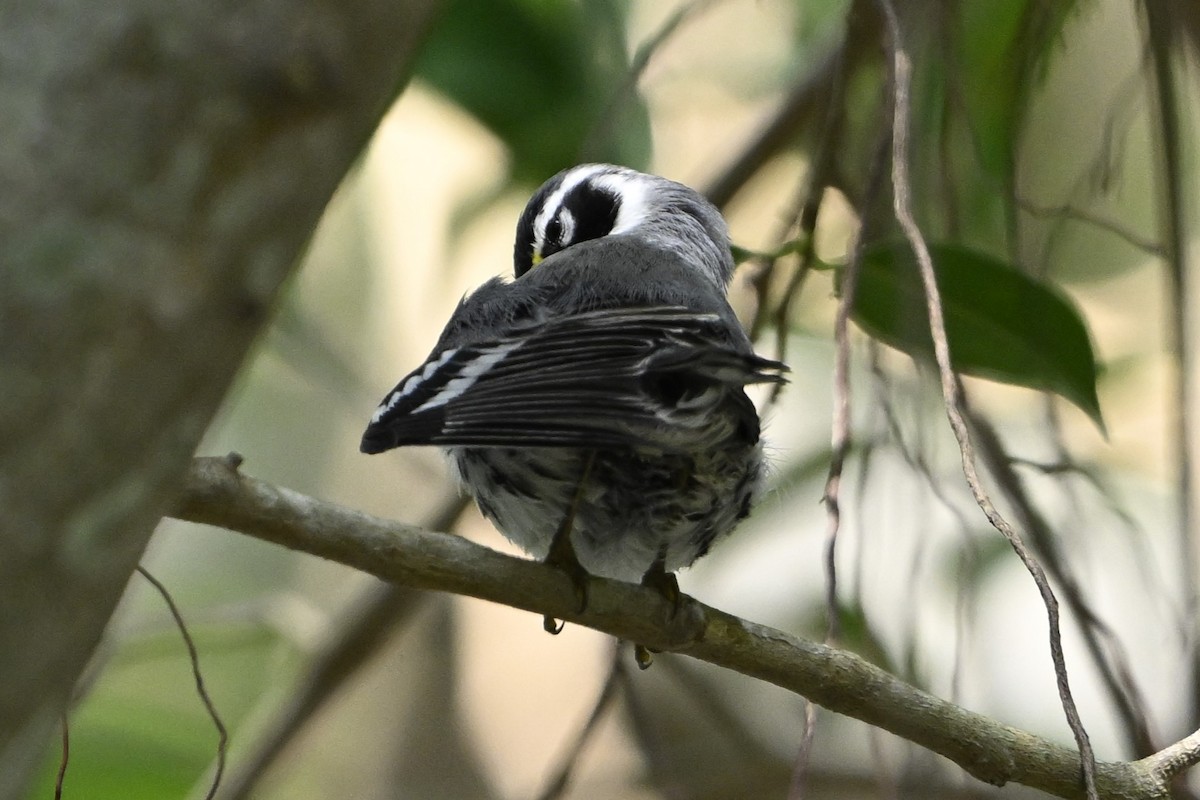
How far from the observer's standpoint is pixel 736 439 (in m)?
1.73

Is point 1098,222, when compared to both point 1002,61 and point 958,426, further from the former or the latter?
point 958,426

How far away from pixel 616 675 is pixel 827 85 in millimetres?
1392

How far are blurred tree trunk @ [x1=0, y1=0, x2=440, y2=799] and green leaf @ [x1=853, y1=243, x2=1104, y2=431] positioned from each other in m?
1.53

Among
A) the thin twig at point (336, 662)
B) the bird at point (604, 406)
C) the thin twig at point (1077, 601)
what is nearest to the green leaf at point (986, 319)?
the thin twig at point (1077, 601)

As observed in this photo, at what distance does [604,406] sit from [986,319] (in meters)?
1.03

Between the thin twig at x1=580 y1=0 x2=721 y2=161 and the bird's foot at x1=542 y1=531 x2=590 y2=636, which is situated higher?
the thin twig at x1=580 y1=0 x2=721 y2=161

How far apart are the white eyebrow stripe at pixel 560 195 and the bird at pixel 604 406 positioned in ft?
0.31

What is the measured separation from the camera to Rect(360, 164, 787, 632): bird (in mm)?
1392

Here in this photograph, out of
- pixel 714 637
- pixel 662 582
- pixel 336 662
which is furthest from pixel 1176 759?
pixel 336 662

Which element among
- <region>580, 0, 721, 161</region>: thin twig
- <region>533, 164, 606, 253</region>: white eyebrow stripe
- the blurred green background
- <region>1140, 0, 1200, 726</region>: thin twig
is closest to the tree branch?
the blurred green background

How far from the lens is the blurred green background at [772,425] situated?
7.47 ft

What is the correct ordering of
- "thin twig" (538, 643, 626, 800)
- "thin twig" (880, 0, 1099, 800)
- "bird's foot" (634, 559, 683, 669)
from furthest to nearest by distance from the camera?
"thin twig" (538, 643, 626, 800), "bird's foot" (634, 559, 683, 669), "thin twig" (880, 0, 1099, 800)

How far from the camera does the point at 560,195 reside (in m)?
2.62

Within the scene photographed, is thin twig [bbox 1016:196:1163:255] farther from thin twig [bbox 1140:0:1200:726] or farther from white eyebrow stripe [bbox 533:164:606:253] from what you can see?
white eyebrow stripe [bbox 533:164:606:253]
